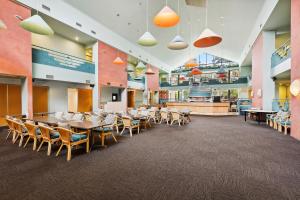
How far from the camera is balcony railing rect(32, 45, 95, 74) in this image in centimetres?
702

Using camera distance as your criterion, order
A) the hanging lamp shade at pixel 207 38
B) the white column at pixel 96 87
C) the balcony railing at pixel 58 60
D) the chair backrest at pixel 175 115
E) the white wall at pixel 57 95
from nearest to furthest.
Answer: the hanging lamp shade at pixel 207 38 < the balcony railing at pixel 58 60 < the chair backrest at pixel 175 115 < the white wall at pixel 57 95 < the white column at pixel 96 87

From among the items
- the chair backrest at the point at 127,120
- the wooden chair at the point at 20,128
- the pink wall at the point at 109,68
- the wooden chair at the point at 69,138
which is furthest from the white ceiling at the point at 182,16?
the wooden chair at the point at 69,138

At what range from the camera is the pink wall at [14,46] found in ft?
18.8

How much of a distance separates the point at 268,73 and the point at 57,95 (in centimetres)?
1249

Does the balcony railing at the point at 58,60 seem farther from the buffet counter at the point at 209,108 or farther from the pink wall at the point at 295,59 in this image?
the pink wall at the point at 295,59

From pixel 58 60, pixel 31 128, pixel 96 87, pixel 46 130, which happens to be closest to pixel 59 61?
pixel 58 60

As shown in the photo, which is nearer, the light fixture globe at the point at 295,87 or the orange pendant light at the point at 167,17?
the orange pendant light at the point at 167,17

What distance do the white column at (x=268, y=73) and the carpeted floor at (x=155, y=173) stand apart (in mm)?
4985

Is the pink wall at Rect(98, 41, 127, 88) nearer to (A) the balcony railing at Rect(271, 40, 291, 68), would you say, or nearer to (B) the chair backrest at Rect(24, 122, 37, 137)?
(B) the chair backrest at Rect(24, 122, 37, 137)

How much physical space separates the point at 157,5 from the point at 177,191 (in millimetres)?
9539

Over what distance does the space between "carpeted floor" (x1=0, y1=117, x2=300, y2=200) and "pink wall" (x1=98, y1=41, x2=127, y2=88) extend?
7.03 m

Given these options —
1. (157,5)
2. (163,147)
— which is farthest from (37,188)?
(157,5)

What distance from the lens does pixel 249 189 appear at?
2.22 metres

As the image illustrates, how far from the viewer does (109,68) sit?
11.0 meters
